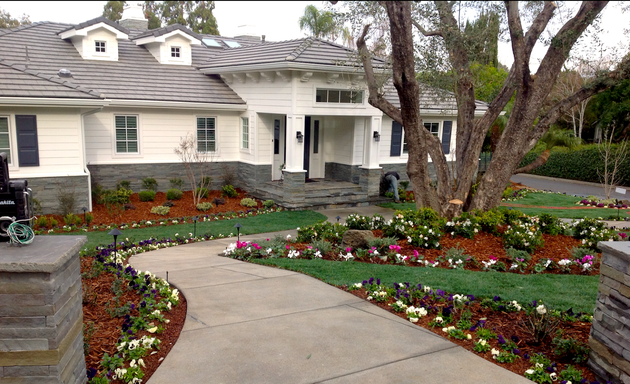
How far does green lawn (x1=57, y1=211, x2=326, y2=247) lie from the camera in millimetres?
11336

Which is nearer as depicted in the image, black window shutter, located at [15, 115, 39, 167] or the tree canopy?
black window shutter, located at [15, 115, 39, 167]

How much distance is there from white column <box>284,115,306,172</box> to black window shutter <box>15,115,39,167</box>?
267 inches

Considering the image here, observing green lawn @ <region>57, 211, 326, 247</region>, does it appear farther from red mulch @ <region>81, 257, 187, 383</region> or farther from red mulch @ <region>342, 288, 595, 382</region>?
red mulch @ <region>342, 288, 595, 382</region>

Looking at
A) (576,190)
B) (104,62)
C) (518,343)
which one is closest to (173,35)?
(104,62)

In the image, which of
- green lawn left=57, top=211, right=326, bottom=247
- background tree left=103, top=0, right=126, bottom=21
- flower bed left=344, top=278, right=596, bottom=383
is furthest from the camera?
background tree left=103, top=0, right=126, bottom=21

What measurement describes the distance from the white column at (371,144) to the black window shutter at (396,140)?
2090 millimetres

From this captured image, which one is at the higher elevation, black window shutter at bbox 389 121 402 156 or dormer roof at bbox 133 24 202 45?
dormer roof at bbox 133 24 202 45

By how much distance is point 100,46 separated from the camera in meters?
16.7

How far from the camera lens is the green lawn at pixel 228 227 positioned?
11336 mm

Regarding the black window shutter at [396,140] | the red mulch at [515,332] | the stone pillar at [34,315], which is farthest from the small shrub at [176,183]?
the stone pillar at [34,315]

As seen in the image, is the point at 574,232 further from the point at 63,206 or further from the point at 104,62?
the point at 104,62

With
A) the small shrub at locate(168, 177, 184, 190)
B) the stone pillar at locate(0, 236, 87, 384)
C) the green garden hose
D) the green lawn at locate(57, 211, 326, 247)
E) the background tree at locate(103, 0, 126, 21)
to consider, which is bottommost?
the green lawn at locate(57, 211, 326, 247)

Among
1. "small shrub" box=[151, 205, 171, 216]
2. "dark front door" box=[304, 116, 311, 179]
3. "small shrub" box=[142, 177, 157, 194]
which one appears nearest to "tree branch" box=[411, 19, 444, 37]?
Result: "dark front door" box=[304, 116, 311, 179]

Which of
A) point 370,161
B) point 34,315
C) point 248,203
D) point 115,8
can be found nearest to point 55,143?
point 248,203
